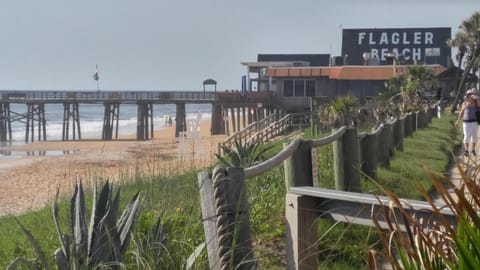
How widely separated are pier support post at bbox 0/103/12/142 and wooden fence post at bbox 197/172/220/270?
65031 millimetres

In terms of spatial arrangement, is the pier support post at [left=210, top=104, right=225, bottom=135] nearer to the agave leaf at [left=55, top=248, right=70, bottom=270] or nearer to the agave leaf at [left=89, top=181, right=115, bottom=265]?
the agave leaf at [left=89, top=181, right=115, bottom=265]

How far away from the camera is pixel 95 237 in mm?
4262

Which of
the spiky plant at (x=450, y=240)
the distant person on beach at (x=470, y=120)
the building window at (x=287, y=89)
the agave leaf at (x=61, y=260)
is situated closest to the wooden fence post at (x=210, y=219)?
the agave leaf at (x=61, y=260)

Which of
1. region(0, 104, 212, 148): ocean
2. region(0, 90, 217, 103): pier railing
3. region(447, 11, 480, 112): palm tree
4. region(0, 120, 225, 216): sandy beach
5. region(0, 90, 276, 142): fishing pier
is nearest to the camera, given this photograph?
region(0, 120, 225, 216): sandy beach

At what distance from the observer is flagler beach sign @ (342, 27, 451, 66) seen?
265ft

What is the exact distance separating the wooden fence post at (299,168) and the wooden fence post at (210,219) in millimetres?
1901

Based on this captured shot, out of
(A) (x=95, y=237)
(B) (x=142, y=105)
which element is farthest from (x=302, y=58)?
(A) (x=95, y=237)

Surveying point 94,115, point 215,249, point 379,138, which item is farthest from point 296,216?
point 94,115

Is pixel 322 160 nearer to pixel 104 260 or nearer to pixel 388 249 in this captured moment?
pixel 104 260

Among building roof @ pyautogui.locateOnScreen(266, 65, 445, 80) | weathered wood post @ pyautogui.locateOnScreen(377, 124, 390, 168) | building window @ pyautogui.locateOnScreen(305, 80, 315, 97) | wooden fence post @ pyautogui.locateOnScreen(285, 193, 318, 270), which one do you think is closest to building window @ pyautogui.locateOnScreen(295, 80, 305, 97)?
building window @ pyautogui.locateOnScreen(305, 80, 315, 97)

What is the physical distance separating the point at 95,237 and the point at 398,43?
81.3m

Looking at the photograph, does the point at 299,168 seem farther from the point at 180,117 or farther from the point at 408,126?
the point at 180,117

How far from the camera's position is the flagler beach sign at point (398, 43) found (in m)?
80.8

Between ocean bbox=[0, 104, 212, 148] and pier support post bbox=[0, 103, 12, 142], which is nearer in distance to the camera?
pier support post bbox=[0, 103, 12, 142]
